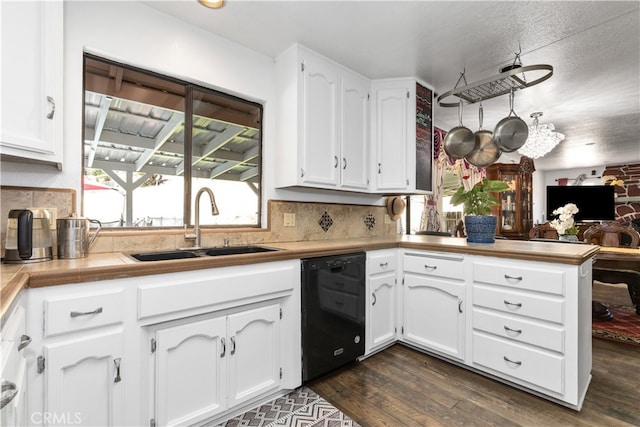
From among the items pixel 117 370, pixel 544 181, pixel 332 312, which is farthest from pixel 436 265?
pixel 544 181

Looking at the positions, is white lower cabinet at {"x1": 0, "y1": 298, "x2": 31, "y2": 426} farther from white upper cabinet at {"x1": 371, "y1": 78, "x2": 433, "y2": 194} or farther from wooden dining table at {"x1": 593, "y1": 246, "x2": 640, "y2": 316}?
wooden dining table at {"x1": 593, "y1": 246, "x2": 640, "y2": 316}

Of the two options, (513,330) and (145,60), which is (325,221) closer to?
(513,330)

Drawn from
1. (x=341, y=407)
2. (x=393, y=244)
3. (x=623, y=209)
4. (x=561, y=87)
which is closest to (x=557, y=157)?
(x=623, y=209)

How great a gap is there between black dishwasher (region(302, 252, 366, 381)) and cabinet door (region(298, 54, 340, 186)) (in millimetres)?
693

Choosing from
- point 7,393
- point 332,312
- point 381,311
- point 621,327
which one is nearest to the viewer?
point 7,393

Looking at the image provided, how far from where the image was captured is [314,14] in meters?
1.93

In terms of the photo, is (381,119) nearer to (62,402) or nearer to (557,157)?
(62,402)

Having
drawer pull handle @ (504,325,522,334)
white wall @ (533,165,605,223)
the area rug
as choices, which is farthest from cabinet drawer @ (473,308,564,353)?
white wall @ (533,165,605,223)

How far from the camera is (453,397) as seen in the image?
1810 mm

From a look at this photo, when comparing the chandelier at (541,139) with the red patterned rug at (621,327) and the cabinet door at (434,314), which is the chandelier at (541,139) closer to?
the red patterned rug at (621,327)

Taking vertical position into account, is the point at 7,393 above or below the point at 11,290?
below

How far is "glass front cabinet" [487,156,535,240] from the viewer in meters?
5.88

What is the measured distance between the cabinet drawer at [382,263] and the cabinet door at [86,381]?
1.57 meters

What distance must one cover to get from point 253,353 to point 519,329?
1558mm
